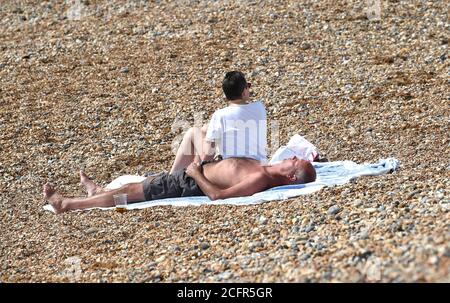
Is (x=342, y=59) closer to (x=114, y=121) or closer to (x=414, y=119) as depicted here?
(x=414, y=119)

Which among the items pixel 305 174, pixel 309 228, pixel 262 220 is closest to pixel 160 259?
pixel 262 220

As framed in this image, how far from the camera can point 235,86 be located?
878 centimetres

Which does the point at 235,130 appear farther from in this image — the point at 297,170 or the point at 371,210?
Result: the point at 371,210

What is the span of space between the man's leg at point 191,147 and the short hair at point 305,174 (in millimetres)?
917

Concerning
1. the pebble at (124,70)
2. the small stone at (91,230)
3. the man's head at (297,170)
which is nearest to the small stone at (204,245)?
the small stone at (91,230)

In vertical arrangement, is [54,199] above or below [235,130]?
below

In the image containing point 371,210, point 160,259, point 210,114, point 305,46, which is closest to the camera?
point 160,259

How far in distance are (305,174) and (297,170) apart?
86 millimetres

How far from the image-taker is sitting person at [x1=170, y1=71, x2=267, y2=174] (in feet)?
28.6

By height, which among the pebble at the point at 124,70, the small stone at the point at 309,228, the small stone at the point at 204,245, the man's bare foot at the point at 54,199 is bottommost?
the small stone at the point at 204,245

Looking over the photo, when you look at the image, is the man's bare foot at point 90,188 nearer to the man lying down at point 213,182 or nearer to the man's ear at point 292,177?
the man lying down at point 213,182

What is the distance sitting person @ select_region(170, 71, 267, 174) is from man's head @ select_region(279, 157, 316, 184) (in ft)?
0.86

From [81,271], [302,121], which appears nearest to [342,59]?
[302,121]

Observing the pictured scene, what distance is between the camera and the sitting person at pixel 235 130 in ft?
28.6
